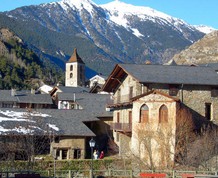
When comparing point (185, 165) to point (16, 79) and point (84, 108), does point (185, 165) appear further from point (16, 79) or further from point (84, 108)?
point (16, 79)

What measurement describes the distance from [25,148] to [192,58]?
125 meters

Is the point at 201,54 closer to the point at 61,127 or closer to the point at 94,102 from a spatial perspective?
the point at 94,102

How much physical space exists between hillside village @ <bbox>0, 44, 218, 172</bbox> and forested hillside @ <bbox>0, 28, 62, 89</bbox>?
8783 cm

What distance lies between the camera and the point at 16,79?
16088 cm

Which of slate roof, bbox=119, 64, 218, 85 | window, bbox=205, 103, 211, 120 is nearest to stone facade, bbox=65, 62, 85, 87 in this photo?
slate roof, bbox=119, 64, 218, 85

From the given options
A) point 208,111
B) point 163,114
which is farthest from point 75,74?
point 163,114

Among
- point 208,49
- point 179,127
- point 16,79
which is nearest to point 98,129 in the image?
point 179,127

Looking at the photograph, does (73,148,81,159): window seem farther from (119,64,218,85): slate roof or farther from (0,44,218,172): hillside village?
(119,64,218,85): slate roof

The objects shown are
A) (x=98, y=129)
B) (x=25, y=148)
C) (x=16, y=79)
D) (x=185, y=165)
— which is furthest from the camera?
(x=16, y=79)

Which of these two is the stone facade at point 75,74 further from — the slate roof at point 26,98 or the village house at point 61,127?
the village house at point 61,127

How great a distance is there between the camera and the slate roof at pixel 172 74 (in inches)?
2256

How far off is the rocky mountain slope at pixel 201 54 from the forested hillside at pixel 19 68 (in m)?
41.0

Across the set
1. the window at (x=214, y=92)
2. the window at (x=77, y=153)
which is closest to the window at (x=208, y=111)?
the window at (x=214, y=92)

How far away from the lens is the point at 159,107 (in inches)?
2120
